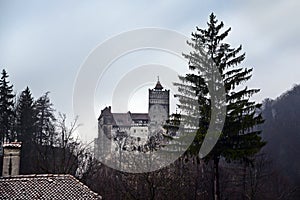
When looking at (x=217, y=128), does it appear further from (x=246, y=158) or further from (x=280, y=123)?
(x=280, y=123)

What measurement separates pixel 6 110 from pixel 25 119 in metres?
2.79

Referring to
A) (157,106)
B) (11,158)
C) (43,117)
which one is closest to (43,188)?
(11,158)

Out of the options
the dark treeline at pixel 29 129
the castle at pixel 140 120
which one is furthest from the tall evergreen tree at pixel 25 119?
the castle at pixel 140 120

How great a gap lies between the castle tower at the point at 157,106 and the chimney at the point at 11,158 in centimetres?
5601

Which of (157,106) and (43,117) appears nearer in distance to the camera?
(43,117)

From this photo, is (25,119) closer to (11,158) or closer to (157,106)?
(11,158)

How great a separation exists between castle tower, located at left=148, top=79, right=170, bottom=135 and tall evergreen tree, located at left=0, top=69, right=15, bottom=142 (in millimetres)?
38951

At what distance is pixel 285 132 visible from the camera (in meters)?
57.8

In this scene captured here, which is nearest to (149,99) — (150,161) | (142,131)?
(142,131)

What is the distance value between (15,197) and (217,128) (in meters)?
9.69

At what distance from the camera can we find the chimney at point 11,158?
13.8 m

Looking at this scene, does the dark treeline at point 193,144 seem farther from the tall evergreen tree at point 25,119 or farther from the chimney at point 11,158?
the chimney at point 11,158

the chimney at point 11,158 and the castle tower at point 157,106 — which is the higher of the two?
the castle tower at point 157,106

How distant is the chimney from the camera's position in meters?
13.8
